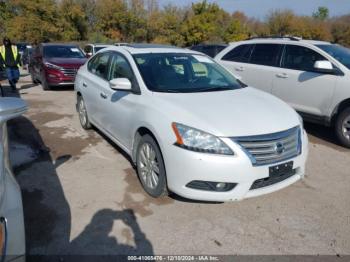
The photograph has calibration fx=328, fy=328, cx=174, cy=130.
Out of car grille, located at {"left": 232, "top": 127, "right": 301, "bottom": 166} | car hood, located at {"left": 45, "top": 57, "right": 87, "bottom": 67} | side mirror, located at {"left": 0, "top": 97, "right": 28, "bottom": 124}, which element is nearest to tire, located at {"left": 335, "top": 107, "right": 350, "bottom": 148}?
car grille, located at {"left": 232, "top": 127, "right": 301, "bottom": 166}

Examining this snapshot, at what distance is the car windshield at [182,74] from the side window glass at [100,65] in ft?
2.88

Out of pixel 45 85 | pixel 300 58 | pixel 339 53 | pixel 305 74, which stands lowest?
pixel 45 85

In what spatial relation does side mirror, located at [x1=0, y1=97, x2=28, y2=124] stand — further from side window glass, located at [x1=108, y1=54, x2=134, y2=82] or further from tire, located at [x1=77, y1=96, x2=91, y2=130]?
tire, located at [x1=77, y1=96, x2=91, y2=130]

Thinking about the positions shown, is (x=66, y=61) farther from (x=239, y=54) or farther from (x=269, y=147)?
(x=269, y=147)

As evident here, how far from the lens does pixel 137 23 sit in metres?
43.0

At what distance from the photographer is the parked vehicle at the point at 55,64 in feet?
35.7

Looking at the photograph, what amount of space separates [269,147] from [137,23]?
140 ft

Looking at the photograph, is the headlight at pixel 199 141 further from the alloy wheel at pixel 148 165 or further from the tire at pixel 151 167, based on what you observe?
the alloy wheel at pixel 148 165

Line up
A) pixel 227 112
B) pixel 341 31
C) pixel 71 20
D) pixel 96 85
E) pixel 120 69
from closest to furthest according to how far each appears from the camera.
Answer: pixel 227 112 → pixel 120 69 → pixel 96 85 → pixel 341 31 → pixel 71 20

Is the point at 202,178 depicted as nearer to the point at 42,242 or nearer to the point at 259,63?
the point at 42,242

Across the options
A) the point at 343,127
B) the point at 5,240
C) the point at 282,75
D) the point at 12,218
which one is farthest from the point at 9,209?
the point at 282,75

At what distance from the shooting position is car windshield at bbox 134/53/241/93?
3.97 m

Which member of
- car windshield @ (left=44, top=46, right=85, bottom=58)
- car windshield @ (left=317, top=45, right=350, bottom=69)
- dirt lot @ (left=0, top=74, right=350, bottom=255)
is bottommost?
dirt lot @ (left=0, top=74, right=350, bottom=255)

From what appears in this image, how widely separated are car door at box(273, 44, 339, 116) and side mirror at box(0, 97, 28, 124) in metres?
5.09
